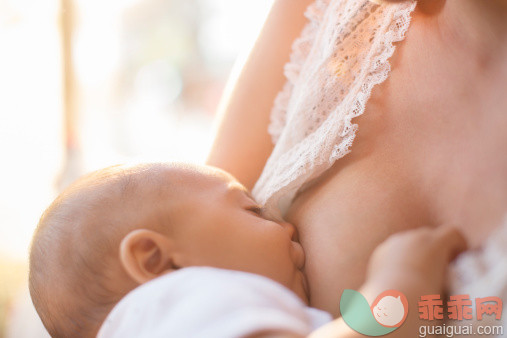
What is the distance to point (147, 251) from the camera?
0.70 metres

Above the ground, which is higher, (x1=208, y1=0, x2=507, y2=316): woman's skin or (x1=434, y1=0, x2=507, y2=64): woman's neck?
(x1=434, y1=0, x2=507, y2=64): woman's neck

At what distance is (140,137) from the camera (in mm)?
5754

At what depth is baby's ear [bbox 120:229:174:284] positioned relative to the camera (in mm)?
689

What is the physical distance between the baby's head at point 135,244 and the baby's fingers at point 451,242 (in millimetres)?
196

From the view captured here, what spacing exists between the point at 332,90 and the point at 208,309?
40 centimetres

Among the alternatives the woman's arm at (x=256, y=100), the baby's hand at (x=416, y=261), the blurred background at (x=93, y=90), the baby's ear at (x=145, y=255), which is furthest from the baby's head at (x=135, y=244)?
the blurred background at (x=93, y=90)

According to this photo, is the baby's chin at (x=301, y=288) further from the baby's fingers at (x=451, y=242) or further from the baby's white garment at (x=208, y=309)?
the baby's fingers at (x=451, y=242)

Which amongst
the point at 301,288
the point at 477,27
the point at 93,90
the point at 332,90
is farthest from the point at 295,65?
the point at 93,90

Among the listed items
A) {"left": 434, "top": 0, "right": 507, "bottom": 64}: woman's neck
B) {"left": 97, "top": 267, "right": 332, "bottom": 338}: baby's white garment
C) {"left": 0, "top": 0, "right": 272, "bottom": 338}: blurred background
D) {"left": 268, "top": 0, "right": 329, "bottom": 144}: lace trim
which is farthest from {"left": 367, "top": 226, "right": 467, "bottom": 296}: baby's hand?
{"left": 0, "top": 0, "right": 272, "bottom": 338}: blurred background

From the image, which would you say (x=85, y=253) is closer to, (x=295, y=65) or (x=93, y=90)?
(x=295, y=65)

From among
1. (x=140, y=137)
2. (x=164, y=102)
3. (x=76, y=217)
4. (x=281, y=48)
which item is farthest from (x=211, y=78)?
(x=76, y=217)

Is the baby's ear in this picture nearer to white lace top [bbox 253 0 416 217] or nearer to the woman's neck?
white lace top [bbox 253 0 416 217]

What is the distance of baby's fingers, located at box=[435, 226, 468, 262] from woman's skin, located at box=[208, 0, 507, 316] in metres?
0.01

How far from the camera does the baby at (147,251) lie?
2.10 feet
